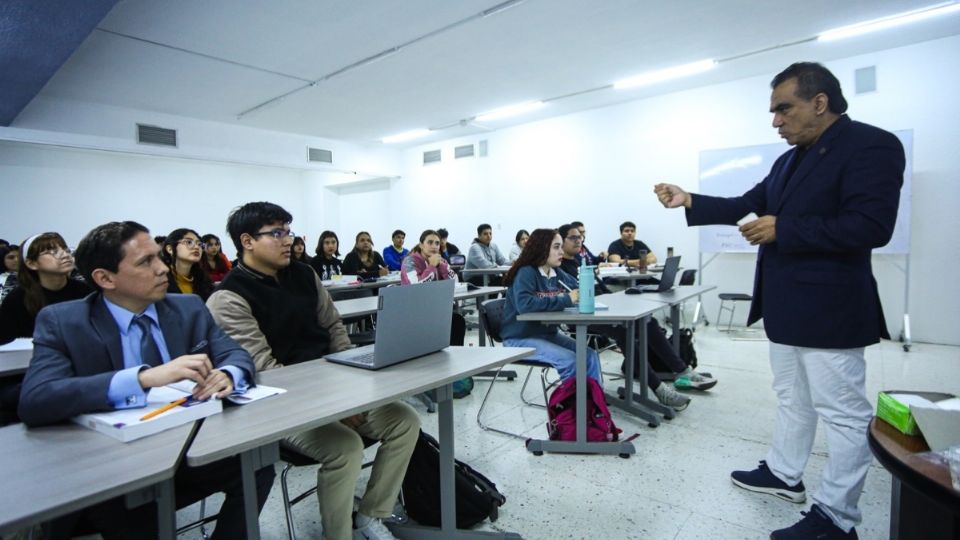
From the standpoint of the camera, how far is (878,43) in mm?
5016

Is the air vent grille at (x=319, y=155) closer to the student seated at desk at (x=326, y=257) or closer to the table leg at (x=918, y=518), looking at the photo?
the student seated at desk at (x=326, y=257)

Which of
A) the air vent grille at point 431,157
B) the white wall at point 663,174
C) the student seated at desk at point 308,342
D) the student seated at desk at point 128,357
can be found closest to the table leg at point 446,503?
the student seated at desk at point 308,342

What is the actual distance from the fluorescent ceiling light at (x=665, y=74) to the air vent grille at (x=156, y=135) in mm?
6092

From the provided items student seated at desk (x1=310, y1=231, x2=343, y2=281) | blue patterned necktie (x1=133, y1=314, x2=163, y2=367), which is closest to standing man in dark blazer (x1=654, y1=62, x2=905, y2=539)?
blue patterned necktie (x1=133, y1=314, x2=163, y2=367)

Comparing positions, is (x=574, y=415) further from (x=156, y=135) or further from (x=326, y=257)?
(x=156, y=135)

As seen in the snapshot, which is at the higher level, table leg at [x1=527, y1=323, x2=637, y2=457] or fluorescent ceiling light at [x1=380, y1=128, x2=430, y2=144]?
fluorescent ceiling light at [x1=380, y1=128, x2=430, y2=144]

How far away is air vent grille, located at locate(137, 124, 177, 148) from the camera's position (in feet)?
21.9

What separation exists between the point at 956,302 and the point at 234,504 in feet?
21.3

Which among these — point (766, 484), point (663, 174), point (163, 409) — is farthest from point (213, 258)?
point (663, 174)

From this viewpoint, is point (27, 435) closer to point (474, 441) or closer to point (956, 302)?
point (474, 441)

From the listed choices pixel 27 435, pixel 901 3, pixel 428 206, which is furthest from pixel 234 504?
pixel 428 206

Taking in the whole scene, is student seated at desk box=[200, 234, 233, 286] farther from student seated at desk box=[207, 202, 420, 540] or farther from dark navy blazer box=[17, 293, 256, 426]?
dark navy blazer box=[17, 293, 256, 426]

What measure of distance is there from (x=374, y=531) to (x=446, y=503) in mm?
260

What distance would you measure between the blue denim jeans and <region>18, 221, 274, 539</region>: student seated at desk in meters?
1.54
